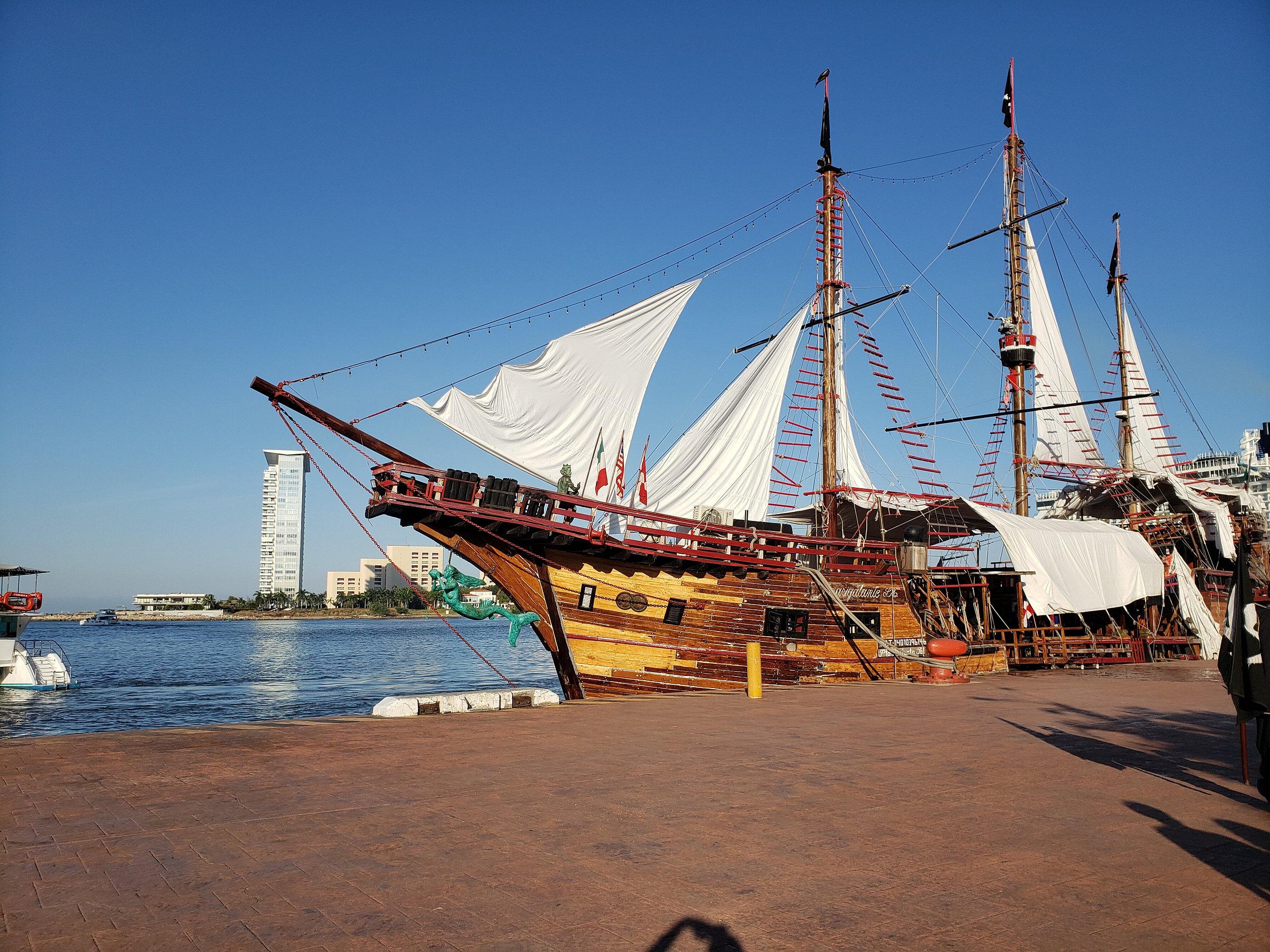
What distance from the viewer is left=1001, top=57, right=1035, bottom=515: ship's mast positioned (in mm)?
32625

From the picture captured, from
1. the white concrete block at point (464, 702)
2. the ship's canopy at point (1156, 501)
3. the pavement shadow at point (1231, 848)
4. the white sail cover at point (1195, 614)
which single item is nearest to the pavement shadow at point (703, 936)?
Result: the pavement shadow at point (1231, 848)

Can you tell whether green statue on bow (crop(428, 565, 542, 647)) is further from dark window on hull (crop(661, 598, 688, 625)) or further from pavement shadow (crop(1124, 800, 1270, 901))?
pavement shadow (crop(1124, 800, 1270, 901))

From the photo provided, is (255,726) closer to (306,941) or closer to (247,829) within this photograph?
(247,829)

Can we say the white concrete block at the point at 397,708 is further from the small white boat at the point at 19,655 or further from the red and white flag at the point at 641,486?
the small white boat at the point at 19,655

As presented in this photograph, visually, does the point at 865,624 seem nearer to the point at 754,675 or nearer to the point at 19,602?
the point at 754,675

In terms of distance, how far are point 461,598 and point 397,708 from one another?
423 centimetres

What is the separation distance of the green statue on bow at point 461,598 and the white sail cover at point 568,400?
2728 mm

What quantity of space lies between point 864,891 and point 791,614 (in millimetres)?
13374

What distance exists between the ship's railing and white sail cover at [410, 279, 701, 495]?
5.44ft

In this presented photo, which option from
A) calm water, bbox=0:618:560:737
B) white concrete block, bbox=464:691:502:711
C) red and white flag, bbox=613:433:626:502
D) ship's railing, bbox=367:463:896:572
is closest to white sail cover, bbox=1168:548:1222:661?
ship's railing, bbox=367:463:896:572

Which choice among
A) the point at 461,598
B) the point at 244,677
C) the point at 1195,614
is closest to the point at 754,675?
the point at 461,598

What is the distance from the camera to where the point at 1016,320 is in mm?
33219

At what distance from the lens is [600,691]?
53.8ft

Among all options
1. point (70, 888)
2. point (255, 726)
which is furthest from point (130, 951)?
point (255, 726)
